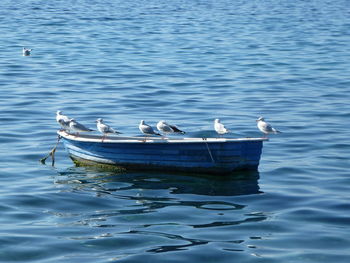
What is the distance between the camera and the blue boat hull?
26.1 metres

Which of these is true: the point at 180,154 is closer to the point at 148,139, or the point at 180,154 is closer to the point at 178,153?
the point at 178,153

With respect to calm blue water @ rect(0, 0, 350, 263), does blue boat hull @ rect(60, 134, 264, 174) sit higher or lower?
higher

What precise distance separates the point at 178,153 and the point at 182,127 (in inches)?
305

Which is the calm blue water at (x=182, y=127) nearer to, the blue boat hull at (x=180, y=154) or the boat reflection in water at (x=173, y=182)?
the boat reflection in water at (x=173, y=182)

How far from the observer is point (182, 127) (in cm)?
3412

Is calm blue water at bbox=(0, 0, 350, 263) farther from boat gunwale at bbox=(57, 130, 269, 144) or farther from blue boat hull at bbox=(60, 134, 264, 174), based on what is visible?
boat gunwale at bbox=(57, 130, 269, 144)

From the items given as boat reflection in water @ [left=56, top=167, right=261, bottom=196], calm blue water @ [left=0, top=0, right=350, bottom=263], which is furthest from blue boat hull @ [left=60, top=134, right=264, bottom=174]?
calm blue water @ [left=0, top=0, right=350, bottom=263]

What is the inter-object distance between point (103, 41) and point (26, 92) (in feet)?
70.5

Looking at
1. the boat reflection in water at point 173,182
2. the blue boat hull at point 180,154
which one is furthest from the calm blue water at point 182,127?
the blue boat hull at point 180,154

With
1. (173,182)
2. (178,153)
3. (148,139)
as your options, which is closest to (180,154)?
(178,153)

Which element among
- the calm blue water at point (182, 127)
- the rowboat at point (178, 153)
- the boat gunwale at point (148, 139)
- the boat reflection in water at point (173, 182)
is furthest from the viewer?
the rowboat at point (178, 153)

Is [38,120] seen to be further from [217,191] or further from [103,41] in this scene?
[103,41]

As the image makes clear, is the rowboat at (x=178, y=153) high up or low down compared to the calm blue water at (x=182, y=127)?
up

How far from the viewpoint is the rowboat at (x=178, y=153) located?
85.7ft
